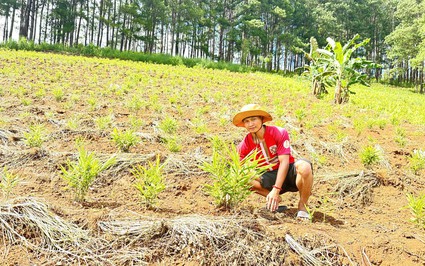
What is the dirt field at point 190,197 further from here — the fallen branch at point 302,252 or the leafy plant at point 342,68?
the leafy plant at point 342,68

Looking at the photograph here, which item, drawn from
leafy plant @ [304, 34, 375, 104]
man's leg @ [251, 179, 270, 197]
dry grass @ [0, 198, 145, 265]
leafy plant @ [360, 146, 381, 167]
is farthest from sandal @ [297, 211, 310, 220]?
leafy plant @ [304, 34, 375, 104]

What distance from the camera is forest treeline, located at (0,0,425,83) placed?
31.3m

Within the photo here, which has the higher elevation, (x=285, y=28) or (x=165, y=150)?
(x=285, y=28)

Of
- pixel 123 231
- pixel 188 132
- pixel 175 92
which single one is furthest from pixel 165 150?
pixel 175 92

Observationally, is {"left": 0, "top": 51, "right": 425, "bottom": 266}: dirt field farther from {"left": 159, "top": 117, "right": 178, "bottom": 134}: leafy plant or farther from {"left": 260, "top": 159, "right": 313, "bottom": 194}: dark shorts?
{"left": 260, "top": 159, "right": 313, "bottom": 194}: dark shorts

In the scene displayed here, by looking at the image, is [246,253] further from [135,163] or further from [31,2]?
[31,2]

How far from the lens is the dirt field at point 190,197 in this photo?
1854 mm

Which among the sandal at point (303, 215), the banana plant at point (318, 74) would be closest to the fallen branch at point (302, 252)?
the sandal at point (303, 215)

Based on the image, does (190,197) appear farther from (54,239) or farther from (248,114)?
(54,239)

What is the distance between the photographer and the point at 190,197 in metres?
2.96

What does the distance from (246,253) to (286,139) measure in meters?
1.19

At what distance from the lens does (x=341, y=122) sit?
6.14 meters

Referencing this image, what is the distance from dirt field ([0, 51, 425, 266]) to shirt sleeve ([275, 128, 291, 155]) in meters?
0.53

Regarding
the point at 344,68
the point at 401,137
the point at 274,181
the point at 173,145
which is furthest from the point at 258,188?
the point at 344,68
